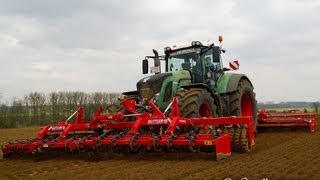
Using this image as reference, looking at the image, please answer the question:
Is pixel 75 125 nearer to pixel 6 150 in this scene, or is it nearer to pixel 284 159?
pixel 6 150

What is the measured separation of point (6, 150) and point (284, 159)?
595 centimetres

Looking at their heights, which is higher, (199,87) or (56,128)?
(199,87)

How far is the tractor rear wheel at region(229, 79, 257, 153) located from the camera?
319 inches

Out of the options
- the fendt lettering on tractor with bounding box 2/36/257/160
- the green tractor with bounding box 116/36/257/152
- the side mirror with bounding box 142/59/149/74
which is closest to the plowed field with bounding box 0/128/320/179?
the fendt lettering on tractor with bounding box 2/36/257/160

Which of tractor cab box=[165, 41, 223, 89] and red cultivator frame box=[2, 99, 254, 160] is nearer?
red cultivator frame box=[2, 99, 254, 160]

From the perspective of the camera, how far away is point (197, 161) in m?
7.37

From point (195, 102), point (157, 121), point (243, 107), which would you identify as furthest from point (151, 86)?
point (243, 107)

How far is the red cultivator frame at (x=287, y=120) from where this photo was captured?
43.6 feet

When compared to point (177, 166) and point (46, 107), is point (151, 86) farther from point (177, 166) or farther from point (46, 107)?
point (46, 107)

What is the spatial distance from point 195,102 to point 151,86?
4.49ft

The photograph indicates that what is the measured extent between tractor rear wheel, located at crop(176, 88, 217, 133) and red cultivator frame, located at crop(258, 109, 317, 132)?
462 centimetres

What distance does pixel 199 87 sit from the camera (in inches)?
380

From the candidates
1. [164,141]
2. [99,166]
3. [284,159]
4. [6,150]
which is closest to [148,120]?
[164,141]

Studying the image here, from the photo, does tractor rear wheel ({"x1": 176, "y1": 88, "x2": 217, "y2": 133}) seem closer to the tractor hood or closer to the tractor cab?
the tractor hood
